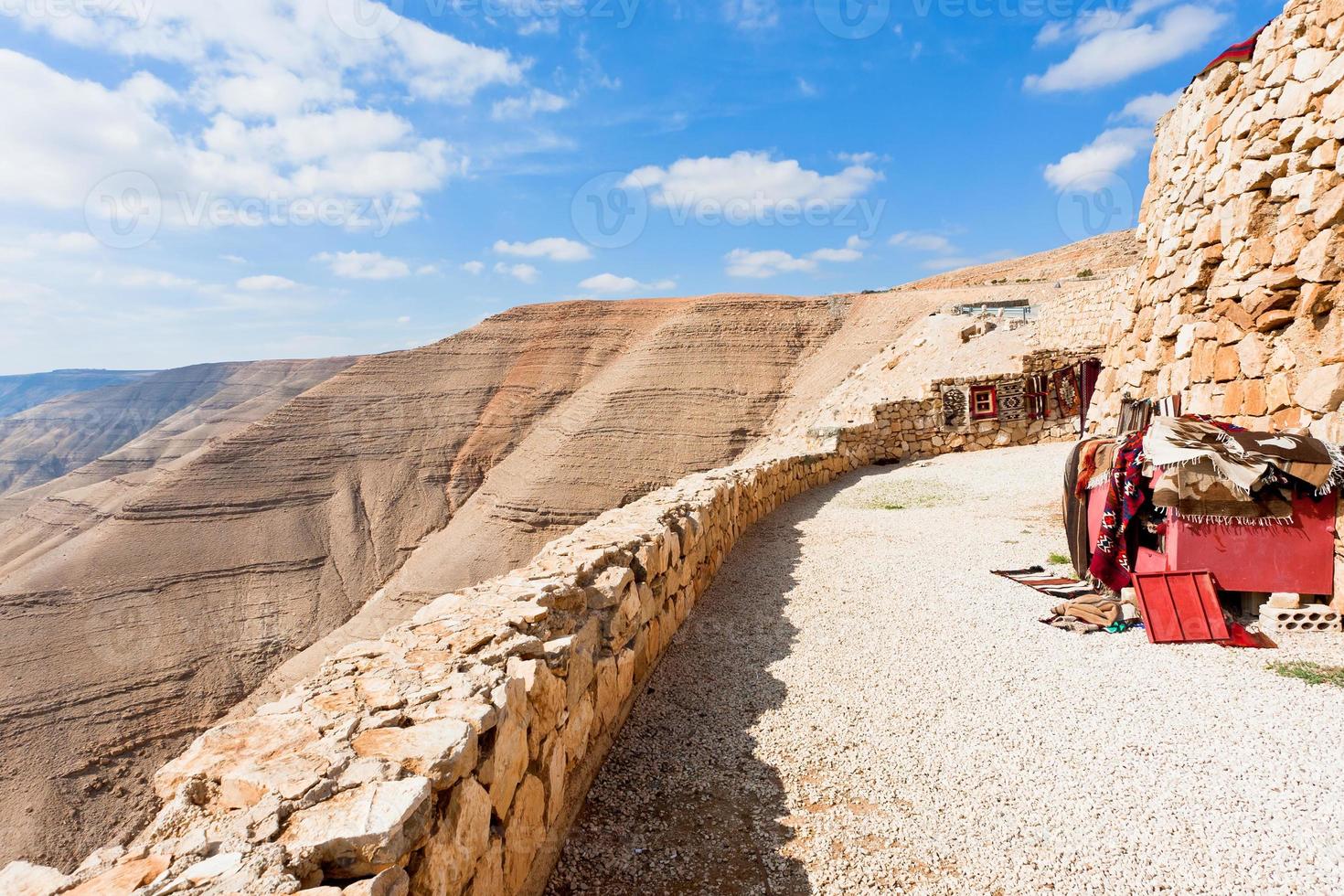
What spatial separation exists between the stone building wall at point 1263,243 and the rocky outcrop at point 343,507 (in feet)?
82.3

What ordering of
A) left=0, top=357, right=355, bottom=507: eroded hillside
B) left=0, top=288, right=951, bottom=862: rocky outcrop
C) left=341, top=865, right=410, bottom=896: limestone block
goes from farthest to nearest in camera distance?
1. left=0, top=357, right=355, bottom=507: eroded hillside
2. left=0, top=288, right=951, bottom=862: rocky outcrop
3. left=341, top=865, right=410, bottom=896: limestone block

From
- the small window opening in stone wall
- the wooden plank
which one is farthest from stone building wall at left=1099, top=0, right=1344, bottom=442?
the small window opening in stone wall

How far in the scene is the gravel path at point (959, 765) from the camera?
2.56 m

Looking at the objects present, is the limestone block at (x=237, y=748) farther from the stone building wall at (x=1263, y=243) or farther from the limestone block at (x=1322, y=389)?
the limestone block at (x=1322, y=389)

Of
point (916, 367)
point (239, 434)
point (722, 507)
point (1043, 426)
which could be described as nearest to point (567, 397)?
point (239, 434)

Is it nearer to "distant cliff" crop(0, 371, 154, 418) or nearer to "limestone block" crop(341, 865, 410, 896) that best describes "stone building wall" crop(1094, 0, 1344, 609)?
"limestone block" crop(341, 865, 410, 896)

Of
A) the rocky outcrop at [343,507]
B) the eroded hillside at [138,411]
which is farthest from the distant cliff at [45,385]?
the rocky outcrop at [343,507]

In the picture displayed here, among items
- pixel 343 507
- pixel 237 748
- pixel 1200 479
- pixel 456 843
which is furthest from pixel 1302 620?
pixel 343 507

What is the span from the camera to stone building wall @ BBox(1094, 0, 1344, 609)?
16.2ft

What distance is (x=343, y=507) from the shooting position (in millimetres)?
36031

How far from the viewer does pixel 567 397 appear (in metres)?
41.4

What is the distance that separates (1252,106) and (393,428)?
4159 cm

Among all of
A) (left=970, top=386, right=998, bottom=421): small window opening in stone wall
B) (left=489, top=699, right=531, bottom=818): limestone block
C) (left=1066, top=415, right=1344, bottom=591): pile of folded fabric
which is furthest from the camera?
(left=970, top=386, right=998, bottom=421): small window opening in stone wall

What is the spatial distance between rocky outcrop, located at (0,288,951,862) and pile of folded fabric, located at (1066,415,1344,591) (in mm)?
23912
